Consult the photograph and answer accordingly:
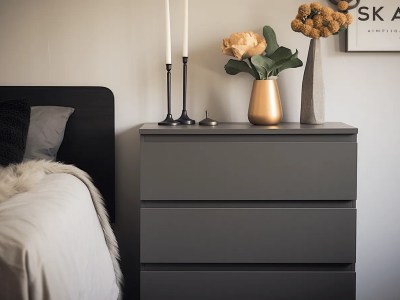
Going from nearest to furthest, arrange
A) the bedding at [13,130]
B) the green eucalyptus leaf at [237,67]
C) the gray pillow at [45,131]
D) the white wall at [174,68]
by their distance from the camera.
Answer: the bedding at [13,130] → the gray pillow at [45,131] → the green eucalyptus leaf at [237,67] → the white wall at [174,68]

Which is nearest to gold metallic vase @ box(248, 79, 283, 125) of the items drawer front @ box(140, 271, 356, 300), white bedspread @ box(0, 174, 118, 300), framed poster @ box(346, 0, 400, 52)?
framed poster @ box(346, 0, 400, 52)

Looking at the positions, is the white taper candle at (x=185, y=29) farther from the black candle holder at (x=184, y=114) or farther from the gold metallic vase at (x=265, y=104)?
the gold metallic vase at (x=265, y=104)

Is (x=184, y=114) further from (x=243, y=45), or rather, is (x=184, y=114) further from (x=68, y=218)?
(x=68, y=218)

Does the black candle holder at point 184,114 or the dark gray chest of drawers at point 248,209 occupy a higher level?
the black candle holder at point 184,114

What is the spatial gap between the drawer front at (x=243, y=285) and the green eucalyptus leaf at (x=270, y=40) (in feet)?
2.82

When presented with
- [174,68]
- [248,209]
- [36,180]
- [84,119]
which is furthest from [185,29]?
[36,180]

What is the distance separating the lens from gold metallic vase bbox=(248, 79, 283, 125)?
2184 millimetres

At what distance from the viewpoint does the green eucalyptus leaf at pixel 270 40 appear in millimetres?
2293

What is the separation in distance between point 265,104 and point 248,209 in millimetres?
408

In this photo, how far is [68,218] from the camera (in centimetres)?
160

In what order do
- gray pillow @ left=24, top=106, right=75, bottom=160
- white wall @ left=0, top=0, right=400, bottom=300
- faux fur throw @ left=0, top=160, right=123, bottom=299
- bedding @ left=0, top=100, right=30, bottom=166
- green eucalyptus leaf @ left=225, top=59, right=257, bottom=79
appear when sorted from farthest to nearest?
white wall @ left=0, top=0, right=400, bottom=300, green eucalyptus leaf @ left=225, top=59, right=257, bottom=79, gray pillow @ left=24, top=106, right=75, bottom=160, bedding @ left=0, top=100, right=30, bottom=166, faux fur throw @ left=0, top=160, right=123, bottom=299

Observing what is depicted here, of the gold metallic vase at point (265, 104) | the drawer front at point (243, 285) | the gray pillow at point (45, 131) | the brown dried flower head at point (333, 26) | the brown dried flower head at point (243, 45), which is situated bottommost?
the drawer front at point (243, 285)

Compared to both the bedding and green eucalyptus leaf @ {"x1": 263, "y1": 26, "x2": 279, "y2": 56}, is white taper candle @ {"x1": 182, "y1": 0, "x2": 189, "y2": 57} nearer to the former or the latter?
green eucalyptus leaf @ {"x1": 263, "y1": 26, "x2": 279, "y2": 56}

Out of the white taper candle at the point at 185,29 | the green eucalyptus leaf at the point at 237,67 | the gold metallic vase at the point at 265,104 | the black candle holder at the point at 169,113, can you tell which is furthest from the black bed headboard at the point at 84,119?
the gold metallic vase at the point at 265,104
